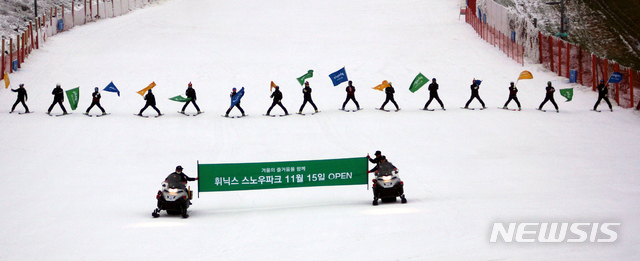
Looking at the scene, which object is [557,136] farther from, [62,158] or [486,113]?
[62,158]

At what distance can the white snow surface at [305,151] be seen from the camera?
33.6ft

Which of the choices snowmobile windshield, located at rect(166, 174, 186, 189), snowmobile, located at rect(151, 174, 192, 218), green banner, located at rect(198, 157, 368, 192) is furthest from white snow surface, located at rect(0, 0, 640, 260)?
snowmobile windshield, located at rect(166, 174, 186, 189)

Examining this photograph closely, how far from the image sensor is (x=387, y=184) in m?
12.7

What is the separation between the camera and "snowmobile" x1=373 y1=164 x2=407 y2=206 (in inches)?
501

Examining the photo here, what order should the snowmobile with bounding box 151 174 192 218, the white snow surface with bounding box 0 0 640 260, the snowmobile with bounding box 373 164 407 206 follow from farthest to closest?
the snowmobile with bounding box 373 164 407 206 → the snowmobile with bounding box 151 174 192 218 → the white snow surface with bounding box 0 0 640 260

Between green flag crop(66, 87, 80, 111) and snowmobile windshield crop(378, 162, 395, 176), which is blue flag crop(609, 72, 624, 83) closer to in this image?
snowmobile windshield crop(378, 162, 395, 176)

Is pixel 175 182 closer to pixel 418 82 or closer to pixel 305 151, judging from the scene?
pixel 305 151

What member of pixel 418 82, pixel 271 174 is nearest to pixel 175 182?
pixel 271 174

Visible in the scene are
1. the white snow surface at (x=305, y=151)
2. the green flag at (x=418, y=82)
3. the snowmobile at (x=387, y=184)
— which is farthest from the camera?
the green flag at (x=418, y=82)

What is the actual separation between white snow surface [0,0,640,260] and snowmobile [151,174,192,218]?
280 mm

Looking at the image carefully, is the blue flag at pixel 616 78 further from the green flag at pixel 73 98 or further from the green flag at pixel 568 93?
the green flag at pixel 73 98

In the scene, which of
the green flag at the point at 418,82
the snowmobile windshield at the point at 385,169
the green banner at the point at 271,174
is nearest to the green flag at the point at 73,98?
the green banner at the point at 271,174

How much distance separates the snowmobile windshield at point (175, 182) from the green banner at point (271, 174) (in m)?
0.83

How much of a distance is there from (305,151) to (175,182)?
24.2ft
